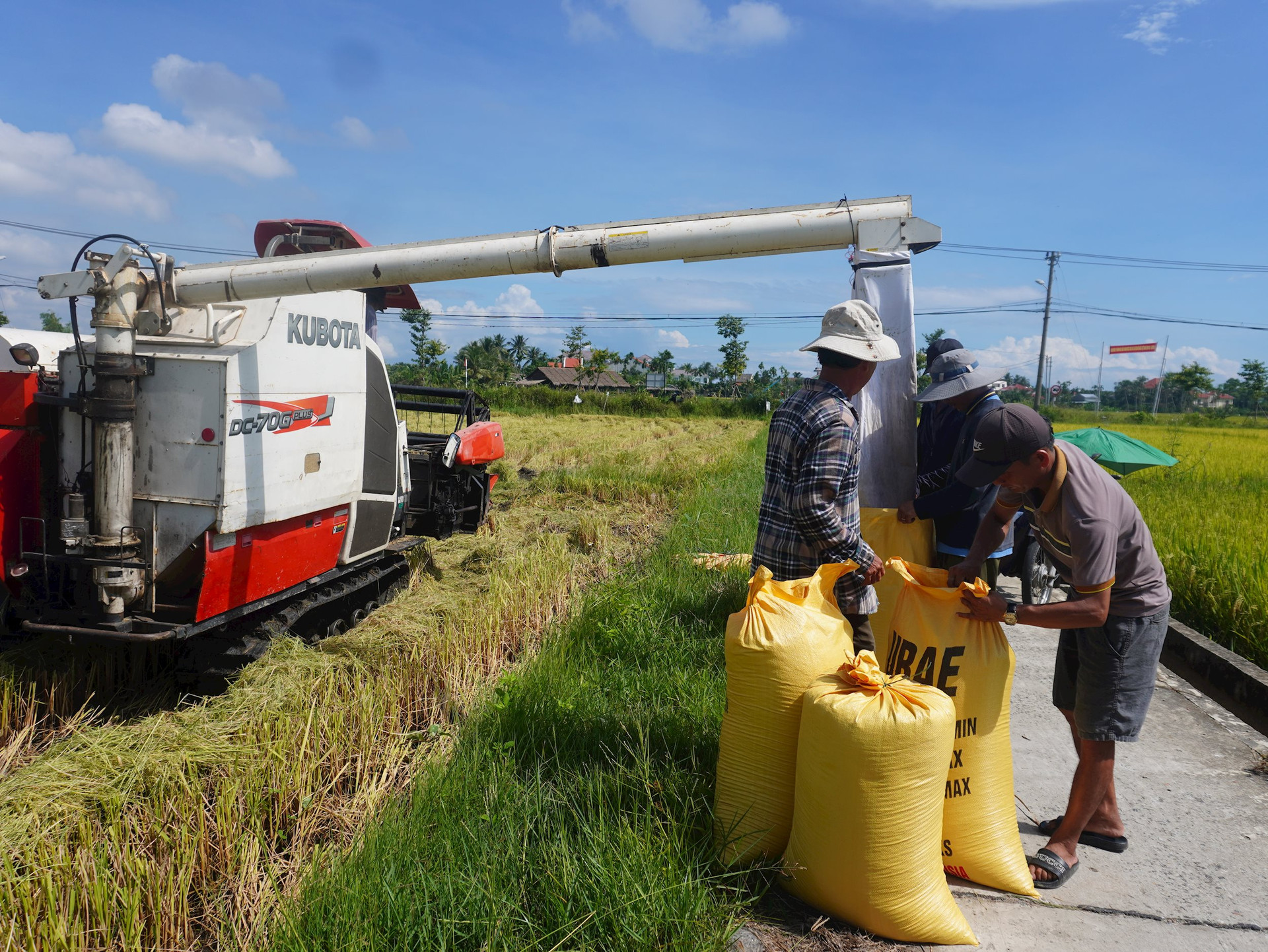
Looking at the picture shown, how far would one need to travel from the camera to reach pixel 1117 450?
770cm

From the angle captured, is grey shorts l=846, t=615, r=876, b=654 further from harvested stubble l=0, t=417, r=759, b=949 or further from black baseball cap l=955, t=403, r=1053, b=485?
harvested stubble l=0, t=417, r=759, b=949

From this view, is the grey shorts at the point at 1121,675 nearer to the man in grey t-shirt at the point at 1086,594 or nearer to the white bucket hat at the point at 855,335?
the man in grey t-shirt at the point at 1086,594

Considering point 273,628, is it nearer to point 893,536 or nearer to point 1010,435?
point 893,536

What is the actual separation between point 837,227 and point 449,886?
3.48 metres

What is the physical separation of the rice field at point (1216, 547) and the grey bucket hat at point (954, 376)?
9.05 feet

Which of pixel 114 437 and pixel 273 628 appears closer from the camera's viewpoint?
pixel 114 437

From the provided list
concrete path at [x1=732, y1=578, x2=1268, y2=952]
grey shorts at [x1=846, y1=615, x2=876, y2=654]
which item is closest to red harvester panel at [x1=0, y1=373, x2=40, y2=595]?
concrete path at [x1=732, y1=578, x2=1268, y2=952]

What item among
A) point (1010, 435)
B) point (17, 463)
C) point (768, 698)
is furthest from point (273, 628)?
point (1010, 435)

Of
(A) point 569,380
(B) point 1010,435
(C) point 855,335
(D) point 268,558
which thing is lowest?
(D) point 268,558

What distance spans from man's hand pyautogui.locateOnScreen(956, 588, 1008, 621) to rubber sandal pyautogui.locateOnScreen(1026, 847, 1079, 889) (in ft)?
3.10

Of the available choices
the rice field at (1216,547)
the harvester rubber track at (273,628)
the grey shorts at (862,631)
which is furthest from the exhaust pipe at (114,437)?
the rice field at (1216,547)

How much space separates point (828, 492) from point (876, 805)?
119cm

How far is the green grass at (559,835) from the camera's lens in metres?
2.35

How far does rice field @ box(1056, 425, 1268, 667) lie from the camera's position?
19.1ft
